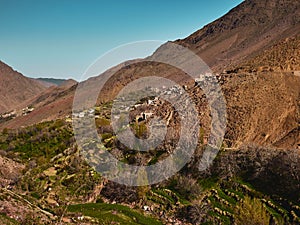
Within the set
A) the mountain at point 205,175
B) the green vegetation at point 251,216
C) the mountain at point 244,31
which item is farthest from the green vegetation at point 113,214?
the mountain at point 244,31

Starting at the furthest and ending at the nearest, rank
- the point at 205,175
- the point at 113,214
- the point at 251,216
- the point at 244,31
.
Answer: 1. the point at 244,31
2. the point at 205,175
3. the point at 113,214
4. the point at 251,216

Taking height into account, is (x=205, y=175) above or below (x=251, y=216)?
above

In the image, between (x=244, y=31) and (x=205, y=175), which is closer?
(x=205, y=175)

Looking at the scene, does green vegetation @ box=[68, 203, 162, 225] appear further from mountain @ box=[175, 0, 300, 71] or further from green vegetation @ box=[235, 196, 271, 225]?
mountain @ box=[175, 0, 300, 71]

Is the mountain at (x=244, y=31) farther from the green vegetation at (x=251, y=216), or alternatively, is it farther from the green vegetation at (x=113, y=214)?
the green vegetation at (x=251, y=216)

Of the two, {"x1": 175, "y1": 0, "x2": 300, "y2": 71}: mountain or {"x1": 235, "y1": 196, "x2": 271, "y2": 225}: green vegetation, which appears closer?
{"x1": 235, "y1": 196, "x2": 271, "y2": 225}: green vegetation

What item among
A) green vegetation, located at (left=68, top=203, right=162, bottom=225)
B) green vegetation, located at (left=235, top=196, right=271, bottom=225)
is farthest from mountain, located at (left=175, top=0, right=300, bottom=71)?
green vegetation, located at (left=235, top=196, right=271, bottom=225)

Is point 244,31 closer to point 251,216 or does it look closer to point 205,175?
point 205,175

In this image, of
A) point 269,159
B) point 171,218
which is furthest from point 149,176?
point 269,159

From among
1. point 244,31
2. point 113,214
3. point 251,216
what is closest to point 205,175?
point 251,216

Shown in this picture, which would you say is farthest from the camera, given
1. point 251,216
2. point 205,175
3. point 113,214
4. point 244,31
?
point 244,31

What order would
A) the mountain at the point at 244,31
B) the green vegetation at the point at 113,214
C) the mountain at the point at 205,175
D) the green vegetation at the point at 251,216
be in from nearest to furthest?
the green vegetation at the point at 251,216 < the green vegetation at the point at 113,214 < the mountain at the point at 205,175 < the mountain at the point at 244,31
